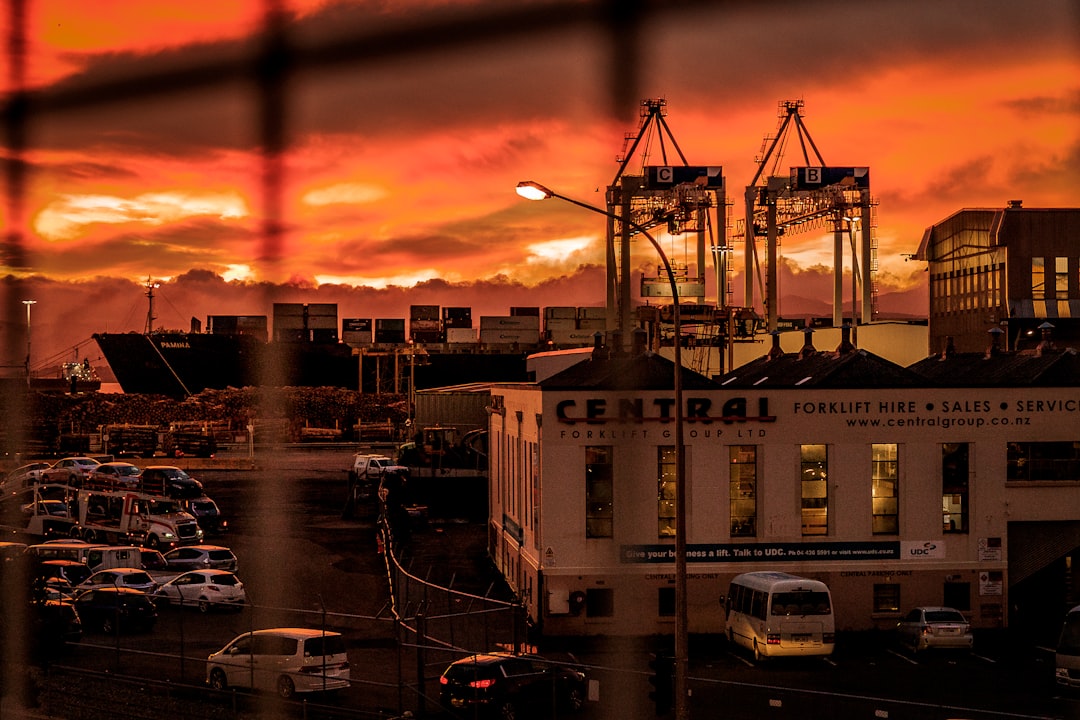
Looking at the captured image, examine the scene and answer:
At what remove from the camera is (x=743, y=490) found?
18.6 meters

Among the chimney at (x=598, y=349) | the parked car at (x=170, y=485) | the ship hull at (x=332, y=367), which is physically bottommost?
the parked car at (x=170, y=485)

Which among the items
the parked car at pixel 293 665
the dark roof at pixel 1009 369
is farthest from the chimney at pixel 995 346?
the parked car at pixel 293 665

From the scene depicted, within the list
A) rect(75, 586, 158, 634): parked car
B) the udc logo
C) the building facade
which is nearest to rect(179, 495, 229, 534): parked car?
rect(75, 586, 158, 634): parked car

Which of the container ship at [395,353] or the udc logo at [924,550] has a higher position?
the container ship at [395,353]

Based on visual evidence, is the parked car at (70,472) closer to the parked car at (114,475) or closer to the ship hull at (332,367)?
the parked car at (114,475)

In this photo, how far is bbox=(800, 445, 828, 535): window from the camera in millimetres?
18578

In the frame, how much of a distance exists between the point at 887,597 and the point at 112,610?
39.3ft

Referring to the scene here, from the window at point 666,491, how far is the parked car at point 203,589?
702 cm

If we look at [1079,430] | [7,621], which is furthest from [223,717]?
[1079,430]

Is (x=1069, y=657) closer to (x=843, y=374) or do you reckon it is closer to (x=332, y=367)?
(x=843, y=374)

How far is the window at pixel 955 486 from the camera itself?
1880 centimetres

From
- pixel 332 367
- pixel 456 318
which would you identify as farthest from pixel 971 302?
pixel 456 318

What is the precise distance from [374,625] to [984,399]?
10200 mm

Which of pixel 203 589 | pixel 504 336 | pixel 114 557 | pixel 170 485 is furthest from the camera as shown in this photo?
pixel 504 336
